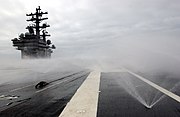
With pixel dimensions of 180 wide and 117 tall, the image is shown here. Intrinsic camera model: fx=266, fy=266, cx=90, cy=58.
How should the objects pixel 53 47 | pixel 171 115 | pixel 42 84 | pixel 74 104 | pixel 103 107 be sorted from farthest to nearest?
pixel 53 47 → pixel 42 84 → pixel 74 104 → pixel 103 107 → pixel 171 115

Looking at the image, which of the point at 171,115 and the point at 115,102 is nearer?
the point at 171,115

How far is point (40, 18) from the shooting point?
241ft

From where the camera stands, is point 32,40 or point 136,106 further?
point 32,40

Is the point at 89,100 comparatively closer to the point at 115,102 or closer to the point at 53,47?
the point at 115,102

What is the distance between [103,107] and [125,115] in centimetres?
96

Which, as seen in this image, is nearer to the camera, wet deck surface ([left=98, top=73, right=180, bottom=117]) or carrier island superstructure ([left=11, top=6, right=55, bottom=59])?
wet deck surface ([left=98, top=73, right=180, bottom=117])

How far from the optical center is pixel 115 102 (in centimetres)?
689

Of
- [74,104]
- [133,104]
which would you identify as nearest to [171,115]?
[133,104]

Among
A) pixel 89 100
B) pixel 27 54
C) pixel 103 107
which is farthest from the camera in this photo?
pixel 27 54

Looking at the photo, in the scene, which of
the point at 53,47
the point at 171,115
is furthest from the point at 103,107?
the point at 53,47

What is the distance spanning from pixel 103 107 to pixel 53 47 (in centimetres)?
8526

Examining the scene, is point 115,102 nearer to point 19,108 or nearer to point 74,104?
point 74,104

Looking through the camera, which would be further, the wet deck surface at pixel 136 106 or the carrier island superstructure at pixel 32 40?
the carrier island superstructure at pixel 32 40

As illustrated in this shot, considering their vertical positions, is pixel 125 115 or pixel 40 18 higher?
pixel 40 18
